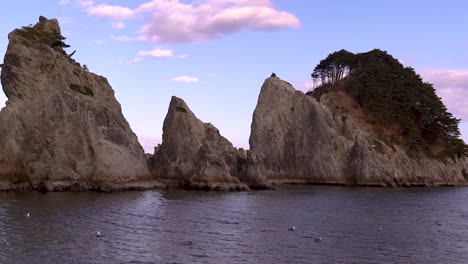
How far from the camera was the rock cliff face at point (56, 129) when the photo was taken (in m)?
71.6

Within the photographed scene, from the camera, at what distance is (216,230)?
153 ft

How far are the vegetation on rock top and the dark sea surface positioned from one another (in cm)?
7057

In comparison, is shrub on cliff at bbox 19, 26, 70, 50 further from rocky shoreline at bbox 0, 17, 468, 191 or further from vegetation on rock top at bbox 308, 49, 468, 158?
vegetation on rock top at bbox 308, 49, 468, 158

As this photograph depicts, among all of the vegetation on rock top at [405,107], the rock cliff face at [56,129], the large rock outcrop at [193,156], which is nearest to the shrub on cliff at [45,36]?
the rock cliff face at [56,129]

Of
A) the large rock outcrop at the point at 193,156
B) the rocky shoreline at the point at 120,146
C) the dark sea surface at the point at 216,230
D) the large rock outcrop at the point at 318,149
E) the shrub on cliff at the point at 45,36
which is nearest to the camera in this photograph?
the dark sea surface at the point at 216,230

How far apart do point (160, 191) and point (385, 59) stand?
4166 inches

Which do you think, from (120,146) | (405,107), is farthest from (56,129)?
(405,107)

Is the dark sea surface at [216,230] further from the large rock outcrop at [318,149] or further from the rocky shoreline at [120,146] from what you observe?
the large rock outcrop at [318,149]

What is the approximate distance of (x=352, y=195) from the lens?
9188cm

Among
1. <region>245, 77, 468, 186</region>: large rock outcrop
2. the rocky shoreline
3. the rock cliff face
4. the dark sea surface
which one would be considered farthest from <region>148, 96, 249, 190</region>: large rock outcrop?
<region>245, 77, 468, 186</region>: large rock outcrop

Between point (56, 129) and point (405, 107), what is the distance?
338 feet

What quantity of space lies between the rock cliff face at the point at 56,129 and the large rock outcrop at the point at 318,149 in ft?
134

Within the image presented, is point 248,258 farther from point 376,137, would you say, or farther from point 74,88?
point 376,137

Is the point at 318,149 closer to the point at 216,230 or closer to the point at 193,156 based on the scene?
the point at 193,156
